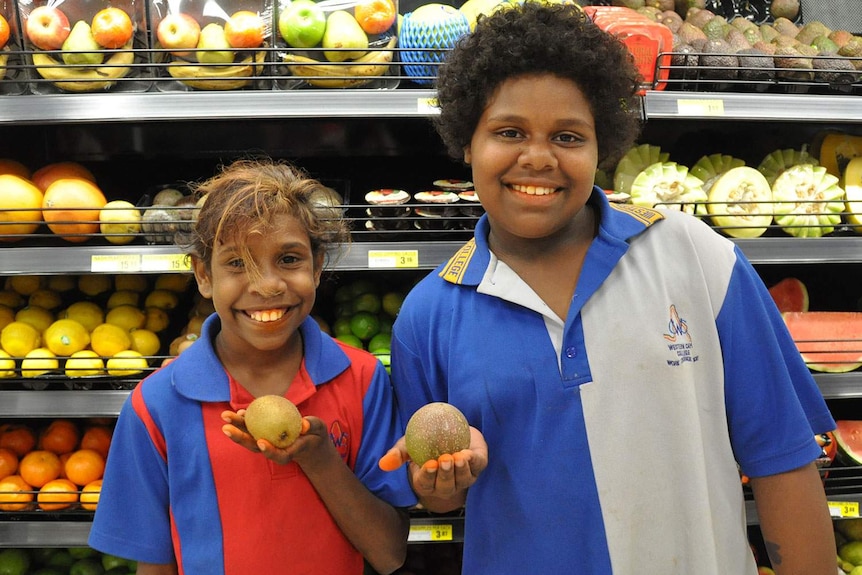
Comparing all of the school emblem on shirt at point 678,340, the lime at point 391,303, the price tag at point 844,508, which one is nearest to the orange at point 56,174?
the lime at point 391,303

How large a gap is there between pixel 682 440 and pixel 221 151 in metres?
1.86

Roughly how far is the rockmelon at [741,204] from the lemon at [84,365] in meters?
1.82

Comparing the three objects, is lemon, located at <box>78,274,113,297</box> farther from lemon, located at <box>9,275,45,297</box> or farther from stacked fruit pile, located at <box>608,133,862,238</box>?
stacked fruit pile, located at <box>608,133,862,238</box>

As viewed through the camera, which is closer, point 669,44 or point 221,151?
point 669,44

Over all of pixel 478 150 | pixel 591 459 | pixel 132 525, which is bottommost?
pixel 132 525

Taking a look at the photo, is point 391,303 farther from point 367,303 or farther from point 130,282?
point 130,282

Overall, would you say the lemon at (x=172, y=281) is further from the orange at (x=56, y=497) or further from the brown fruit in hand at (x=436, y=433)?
the brown fruit in hand at (x=436, y=433)

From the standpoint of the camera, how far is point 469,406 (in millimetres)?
1163

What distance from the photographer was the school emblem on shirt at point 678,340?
3.77ft

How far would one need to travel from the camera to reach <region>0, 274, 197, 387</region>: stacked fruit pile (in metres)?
1.94

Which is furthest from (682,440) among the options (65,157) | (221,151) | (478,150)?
(65,157)

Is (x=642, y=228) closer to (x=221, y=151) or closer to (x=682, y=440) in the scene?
(x=682, y=440)

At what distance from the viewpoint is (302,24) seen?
185 cm

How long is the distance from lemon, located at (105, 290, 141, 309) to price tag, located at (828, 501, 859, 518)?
2.23 m
